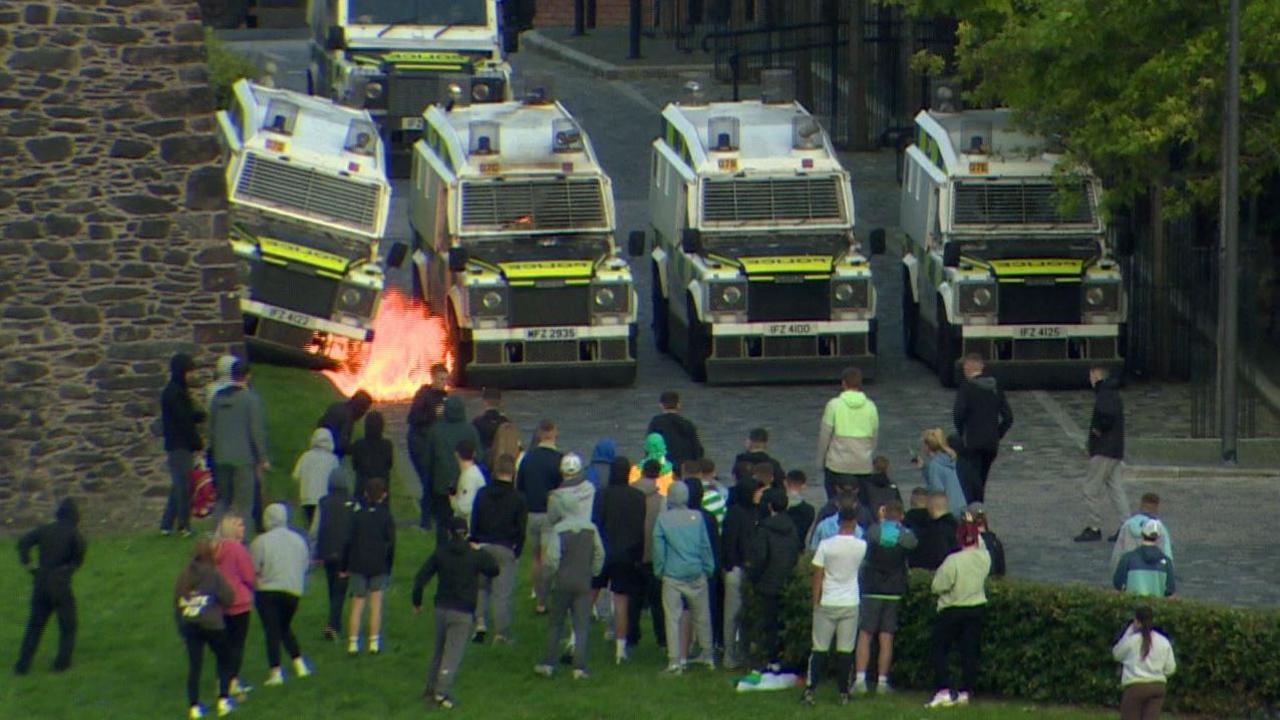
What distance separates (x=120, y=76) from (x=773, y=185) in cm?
804

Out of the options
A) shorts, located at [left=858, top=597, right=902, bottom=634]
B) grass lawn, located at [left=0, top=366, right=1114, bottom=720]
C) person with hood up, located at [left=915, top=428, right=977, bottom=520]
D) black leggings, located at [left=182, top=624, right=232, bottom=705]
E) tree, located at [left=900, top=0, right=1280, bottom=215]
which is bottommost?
grass lawn, located at [left=0, top=366, right=1114, bottom=720]

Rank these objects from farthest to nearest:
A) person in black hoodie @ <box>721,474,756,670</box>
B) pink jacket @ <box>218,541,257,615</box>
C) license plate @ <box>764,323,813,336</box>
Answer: license plate @ <box>764,323,813,336</box>, person in black hoodie @ <box>721,474,756,670</box>, pink jacket @ <box>218,541,257,615</box>

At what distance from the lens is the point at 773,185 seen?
33344 mm

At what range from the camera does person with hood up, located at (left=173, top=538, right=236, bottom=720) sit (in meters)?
20.8

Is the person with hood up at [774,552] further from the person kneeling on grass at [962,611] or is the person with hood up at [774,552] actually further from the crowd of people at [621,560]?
the person kneeling on grass at [962,611]

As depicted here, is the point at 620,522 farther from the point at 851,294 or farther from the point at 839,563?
the point at 851,294

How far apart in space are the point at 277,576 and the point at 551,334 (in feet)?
37.2

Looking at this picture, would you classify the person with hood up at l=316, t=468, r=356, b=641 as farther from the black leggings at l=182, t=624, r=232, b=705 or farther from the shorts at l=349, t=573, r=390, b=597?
the black leggings at l=182, t=624, r=232, b=705

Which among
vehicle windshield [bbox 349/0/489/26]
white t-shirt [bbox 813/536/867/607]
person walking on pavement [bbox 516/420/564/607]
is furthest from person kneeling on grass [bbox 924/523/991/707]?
vehicle windshield [bbox 349/0/489/26]

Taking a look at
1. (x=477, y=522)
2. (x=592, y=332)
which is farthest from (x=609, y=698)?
(x=592, y=332)

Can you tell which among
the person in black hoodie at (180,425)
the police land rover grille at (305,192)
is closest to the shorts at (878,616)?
the person in black hoodie at (180,425)

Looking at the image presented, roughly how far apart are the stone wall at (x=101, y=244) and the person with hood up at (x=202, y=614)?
7.26 metres

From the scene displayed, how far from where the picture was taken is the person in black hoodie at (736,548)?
2167 centimetres

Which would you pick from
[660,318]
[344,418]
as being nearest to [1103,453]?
[344,418]
